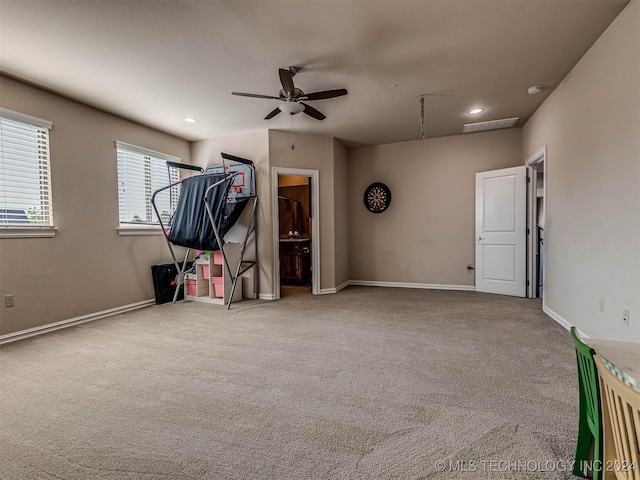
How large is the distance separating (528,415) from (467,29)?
9.18ft

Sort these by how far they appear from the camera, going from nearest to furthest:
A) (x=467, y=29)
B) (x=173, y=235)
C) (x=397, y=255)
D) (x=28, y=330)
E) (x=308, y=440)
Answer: (x=308, y=440)
(x=467, y=29)
(x=28, y=330)
(x=173, y=235)
(x=397, y=255)

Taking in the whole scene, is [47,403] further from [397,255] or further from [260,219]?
[397,255]

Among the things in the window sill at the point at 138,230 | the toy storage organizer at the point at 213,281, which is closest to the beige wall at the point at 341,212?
the toy storage organizer at the point at 213,281

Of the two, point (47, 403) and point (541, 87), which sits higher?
point (541, 87)

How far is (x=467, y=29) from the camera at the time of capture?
8.07ft

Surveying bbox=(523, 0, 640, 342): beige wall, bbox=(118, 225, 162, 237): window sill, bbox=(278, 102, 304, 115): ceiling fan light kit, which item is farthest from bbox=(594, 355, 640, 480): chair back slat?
bbox=(118, 225, 162, 237): window sill

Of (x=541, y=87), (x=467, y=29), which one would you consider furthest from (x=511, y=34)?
(x=541, y=87)

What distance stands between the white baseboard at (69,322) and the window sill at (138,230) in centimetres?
101

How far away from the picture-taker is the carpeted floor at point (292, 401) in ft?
4.77

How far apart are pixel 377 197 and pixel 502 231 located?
85.4 inches

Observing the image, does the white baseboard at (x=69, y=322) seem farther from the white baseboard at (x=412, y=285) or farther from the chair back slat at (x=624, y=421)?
the chair back slat at (x=624, y=421)

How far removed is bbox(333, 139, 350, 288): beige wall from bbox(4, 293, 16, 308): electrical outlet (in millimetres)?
4111

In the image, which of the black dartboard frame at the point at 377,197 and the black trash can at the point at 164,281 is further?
the black dartboard frame at the point at 377,197

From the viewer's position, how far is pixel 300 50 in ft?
8.89
